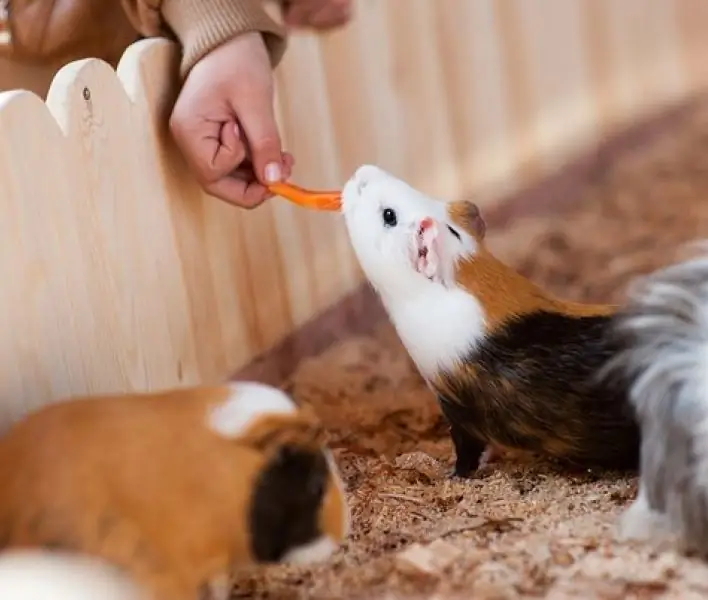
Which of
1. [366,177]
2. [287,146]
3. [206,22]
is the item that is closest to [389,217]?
[366,177]

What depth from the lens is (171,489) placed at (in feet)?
2.25

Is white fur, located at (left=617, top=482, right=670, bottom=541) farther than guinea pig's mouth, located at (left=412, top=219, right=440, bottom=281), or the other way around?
guinea pig's mouth, located at (left=412, top=219, right=440, bottom=281)

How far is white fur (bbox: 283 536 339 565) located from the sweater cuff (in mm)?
527

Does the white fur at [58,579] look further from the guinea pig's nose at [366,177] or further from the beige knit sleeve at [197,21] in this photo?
the beige knit sleeve at [197,21]

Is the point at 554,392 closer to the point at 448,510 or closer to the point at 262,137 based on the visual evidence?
the point at 448,510

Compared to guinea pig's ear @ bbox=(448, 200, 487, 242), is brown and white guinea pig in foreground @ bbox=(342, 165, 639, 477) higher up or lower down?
lower down

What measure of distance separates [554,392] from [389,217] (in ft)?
0.67

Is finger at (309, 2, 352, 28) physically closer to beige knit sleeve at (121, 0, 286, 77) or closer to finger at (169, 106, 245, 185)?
beige knit sleeve at (121, 0, 286, 77)

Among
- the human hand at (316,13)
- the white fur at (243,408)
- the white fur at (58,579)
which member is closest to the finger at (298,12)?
the human hand at (316,13)

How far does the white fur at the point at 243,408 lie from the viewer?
725mm

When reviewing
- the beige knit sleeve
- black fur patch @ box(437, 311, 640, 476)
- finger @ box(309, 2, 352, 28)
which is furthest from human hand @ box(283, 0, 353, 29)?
black fur patch @ box(437, 311, 640, 476)

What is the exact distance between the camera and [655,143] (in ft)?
6.91

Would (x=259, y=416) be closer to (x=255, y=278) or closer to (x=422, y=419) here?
(x=422, y=419)

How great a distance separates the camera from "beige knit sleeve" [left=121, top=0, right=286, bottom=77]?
1087 millimetres
